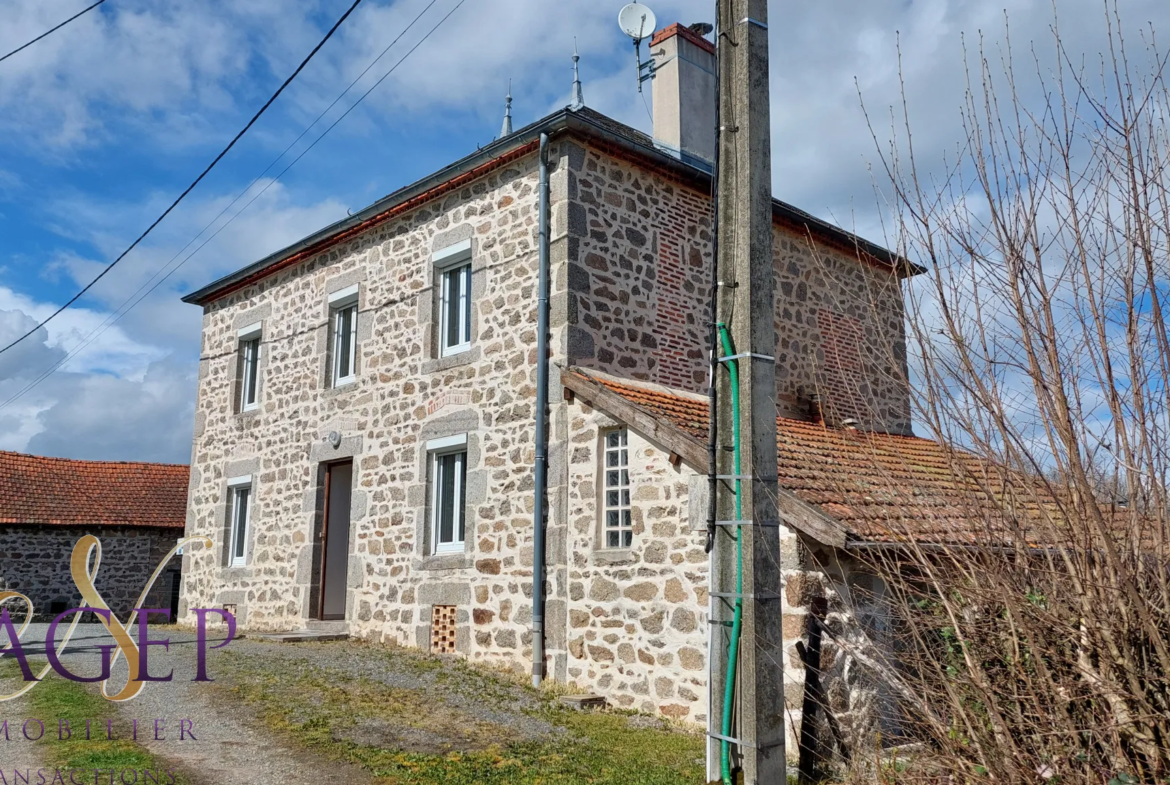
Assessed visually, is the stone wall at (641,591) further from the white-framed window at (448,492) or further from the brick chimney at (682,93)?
the brick chimney at (682,93)


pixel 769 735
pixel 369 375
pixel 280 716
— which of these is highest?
pixel 369 375

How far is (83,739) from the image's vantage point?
5945 millimetres

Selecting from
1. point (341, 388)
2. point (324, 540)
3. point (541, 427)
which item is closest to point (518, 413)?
point (541, 427)

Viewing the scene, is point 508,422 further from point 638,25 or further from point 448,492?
point 638,25

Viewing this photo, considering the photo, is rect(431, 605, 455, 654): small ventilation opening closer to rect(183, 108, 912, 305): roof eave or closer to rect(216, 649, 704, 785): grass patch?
rect(216, 649, 704, 785): grass patch

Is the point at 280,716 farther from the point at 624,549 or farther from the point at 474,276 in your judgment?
the point at 474,276

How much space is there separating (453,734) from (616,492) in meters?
2.81

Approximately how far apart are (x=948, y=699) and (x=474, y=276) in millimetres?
7847

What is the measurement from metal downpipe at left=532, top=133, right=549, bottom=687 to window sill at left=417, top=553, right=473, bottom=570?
108 centimetres

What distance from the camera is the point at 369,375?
11.7 metres

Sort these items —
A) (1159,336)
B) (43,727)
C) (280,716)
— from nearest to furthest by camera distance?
(1159,336)
(43,727)
(280,716)

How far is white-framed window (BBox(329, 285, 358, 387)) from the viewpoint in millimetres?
12336

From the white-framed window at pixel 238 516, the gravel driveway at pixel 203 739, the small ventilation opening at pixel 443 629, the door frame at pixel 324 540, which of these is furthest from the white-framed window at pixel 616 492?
the white-framed window at pixel 238 516

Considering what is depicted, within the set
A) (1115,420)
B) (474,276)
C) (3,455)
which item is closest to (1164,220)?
(1115,420)
